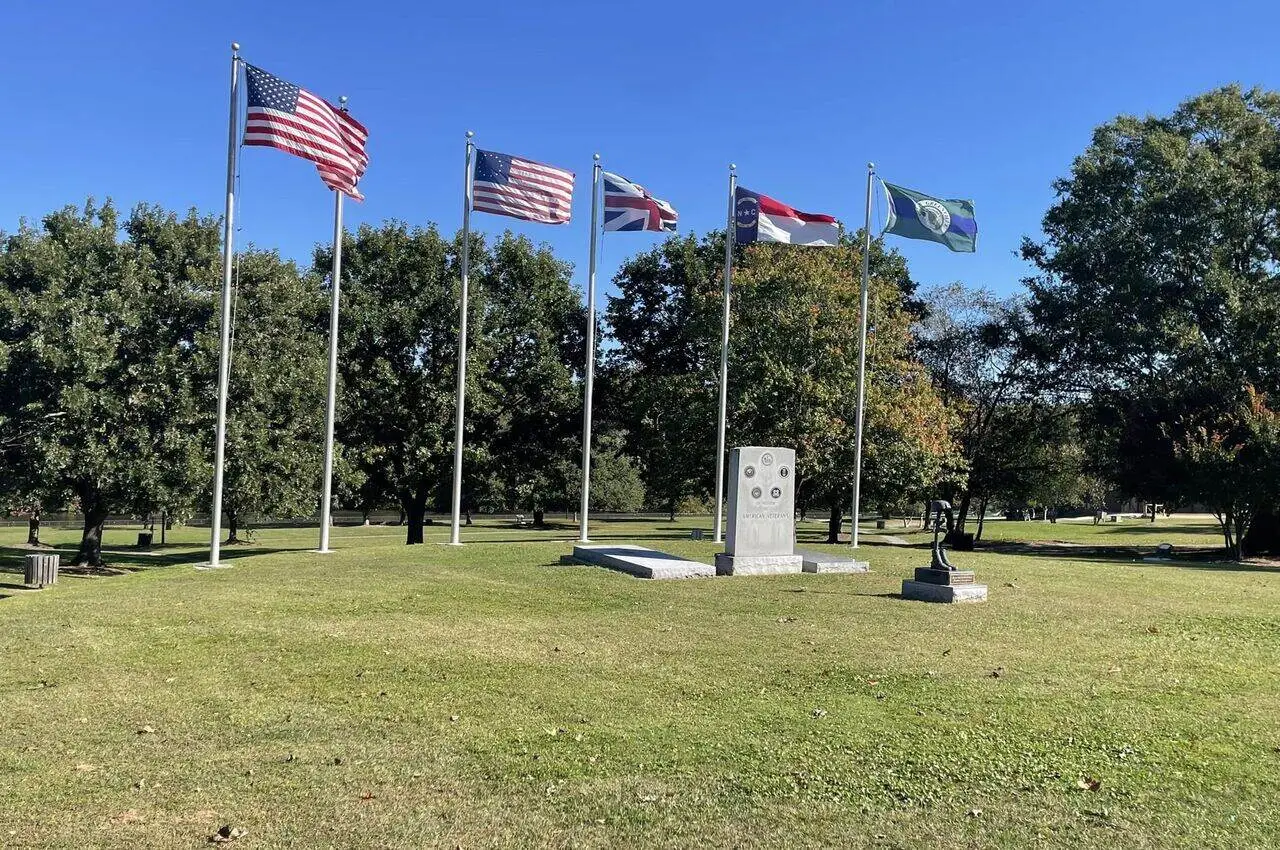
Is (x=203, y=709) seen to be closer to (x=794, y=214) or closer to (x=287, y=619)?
(x=287, y=619)

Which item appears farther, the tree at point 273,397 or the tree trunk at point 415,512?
the tree trunk at point 415,512

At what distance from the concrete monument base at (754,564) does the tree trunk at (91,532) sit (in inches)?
702

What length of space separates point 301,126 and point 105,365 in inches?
408

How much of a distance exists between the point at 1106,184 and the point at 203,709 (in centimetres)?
3414

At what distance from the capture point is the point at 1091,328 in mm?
31984

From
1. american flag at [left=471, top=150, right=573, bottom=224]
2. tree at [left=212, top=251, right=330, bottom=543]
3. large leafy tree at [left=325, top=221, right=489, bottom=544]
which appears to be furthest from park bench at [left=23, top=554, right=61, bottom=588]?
american flag at [left=471, top=150, right=573, bottom=224]

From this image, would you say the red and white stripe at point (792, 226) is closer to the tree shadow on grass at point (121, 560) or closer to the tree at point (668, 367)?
the tree at point (668, 367)

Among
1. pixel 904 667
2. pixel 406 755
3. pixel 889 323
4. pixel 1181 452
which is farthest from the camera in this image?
pixel 889 323

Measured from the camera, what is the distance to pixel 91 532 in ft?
83.4

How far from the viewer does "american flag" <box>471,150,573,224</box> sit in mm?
18203

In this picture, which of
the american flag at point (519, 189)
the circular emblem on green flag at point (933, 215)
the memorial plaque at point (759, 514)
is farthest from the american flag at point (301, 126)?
the circular emblem on green flag at point (933, 215)

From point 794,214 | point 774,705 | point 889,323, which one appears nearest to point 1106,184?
point 889,323

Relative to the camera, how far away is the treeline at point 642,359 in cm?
2205

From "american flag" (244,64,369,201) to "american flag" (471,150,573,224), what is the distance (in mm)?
2817
